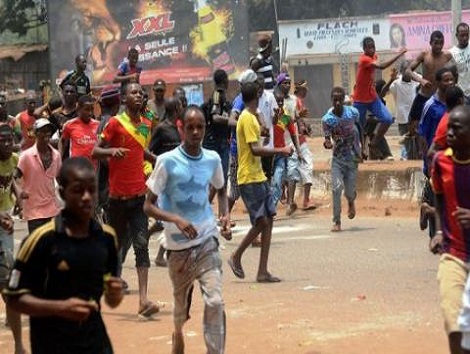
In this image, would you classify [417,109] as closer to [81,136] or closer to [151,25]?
[81,136]

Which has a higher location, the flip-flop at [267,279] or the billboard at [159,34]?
the billboard at [159,34]

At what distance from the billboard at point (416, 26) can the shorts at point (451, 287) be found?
146 feet

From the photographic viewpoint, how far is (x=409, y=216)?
15891 millimetres

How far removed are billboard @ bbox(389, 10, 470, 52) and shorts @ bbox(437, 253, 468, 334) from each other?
44361mm

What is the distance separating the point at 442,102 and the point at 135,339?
3.25 m

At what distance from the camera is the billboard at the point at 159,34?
1379 inches

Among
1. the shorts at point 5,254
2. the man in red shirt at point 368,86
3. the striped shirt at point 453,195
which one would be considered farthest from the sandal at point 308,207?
the striped shirt at point 453,195

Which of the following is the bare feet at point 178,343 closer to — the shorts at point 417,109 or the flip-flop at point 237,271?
the flip-flop at point 237,271

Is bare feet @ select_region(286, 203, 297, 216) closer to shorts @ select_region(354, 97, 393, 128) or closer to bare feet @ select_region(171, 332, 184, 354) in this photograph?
shorts @ select_region(354, 97, 393, 128)

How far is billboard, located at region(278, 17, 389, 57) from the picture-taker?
50062mm

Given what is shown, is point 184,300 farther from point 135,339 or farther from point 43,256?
point 43,256

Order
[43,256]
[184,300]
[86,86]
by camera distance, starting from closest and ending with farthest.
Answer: [43,256] < [184,300] < [86,86]

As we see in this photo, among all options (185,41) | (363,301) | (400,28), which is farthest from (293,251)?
(400,28)

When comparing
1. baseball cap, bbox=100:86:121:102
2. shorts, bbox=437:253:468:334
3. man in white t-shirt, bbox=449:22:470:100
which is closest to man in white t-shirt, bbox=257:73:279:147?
baseball cap, bbox=100:86:121:102
